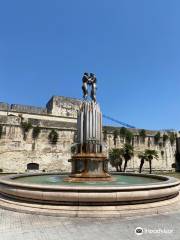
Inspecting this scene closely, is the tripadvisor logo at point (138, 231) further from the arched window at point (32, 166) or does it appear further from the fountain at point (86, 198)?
the arched window at point (32, 166)

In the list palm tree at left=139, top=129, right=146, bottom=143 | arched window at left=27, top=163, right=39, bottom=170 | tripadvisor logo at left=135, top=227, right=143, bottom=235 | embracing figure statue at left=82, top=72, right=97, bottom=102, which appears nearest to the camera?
tripadvisor logo at left=135, top=227, right=143, bottom=235

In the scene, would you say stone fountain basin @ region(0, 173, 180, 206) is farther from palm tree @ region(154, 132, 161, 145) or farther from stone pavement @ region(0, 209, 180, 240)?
palm tree @ region(154, 132, 161, 145)

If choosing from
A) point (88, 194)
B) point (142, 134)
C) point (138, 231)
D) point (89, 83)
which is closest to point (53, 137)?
point (142, 134)

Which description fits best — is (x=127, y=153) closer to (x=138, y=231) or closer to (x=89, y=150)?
(x=89, y=150)

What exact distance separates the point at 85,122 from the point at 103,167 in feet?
6.75

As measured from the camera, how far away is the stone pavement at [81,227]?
376 centimetres

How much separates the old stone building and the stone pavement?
20.5 metres

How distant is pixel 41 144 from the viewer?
1021 inches

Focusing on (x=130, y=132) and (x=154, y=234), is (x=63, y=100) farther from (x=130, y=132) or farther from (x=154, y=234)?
(x=154, y=234)

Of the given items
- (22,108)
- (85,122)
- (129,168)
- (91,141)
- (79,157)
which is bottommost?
(129,168)

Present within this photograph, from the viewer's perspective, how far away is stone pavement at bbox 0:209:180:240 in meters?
3.76

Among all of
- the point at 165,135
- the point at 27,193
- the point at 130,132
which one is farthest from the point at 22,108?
the point at 27,193

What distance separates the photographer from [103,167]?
8602mm

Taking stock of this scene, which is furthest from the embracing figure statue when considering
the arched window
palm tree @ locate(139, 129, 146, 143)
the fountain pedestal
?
palm tree @ locate(139, 129, 146, 143)
